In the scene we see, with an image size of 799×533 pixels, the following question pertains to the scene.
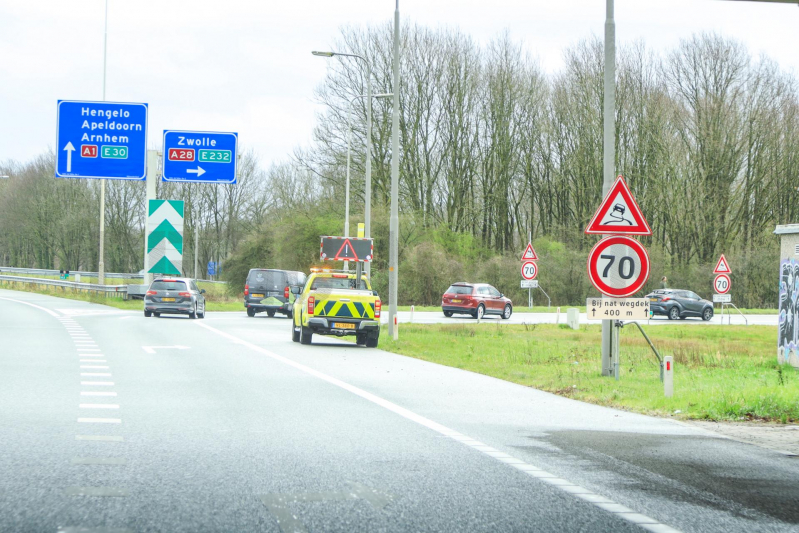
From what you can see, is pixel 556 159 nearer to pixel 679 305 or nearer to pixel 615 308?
pixel 679 305

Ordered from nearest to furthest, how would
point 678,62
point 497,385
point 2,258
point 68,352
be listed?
point 497,385 → point 68,352 → point 678,62 → point 2,258

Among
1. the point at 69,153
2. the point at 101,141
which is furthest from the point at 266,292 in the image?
the point at 69,153

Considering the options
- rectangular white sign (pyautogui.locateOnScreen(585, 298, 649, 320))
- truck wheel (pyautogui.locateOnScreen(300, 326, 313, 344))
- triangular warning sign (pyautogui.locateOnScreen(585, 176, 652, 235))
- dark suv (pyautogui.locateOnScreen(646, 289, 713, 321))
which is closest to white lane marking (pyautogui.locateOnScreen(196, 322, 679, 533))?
rectangular white sign (pyautogui.locateOnScreen(585, 298, 649, 320))

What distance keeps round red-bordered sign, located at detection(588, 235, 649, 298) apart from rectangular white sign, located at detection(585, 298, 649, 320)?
237mm

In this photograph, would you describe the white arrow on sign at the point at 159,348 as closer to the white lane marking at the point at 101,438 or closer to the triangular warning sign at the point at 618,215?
the triangular warning sign at the point at 618,215

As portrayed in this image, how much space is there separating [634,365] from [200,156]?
21.7m

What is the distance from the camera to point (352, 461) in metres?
7.77

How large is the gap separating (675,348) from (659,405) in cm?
1178

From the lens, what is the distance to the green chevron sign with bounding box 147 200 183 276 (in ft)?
109

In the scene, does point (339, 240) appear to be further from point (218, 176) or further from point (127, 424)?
point (127, 424)

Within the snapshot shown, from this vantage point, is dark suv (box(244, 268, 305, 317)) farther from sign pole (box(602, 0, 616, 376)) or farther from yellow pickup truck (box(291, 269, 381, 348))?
sign pole (box(602, 0, 616, 376))

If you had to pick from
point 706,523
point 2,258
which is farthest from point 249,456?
point 2,258

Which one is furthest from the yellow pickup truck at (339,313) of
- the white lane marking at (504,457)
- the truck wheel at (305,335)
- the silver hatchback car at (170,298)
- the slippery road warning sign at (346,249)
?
the silver hatchback car at (170,298)

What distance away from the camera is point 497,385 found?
1534cm
